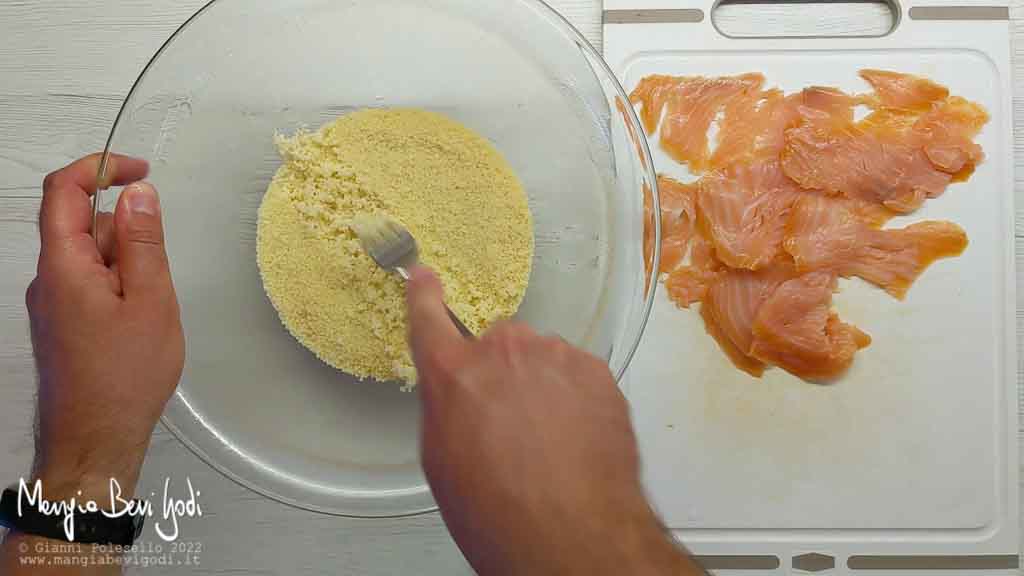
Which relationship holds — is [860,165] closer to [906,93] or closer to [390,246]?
[906,93]

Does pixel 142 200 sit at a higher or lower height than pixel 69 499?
higher

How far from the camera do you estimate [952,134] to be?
1.23 metres

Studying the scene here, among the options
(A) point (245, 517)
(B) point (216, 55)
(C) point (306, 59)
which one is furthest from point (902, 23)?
(A) point (245, 517)

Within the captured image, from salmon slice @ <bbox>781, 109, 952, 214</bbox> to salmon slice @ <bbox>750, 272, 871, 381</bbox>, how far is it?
144 mm

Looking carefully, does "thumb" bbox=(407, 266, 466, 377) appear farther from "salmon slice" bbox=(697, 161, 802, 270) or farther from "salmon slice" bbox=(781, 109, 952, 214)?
"salmon slice" bbox=(781, 109, 952, 214)

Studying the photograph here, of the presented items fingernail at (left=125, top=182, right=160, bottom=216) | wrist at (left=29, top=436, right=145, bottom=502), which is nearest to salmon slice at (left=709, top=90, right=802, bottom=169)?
fingernail at (left=125, top=182, right=160, bottom=216)

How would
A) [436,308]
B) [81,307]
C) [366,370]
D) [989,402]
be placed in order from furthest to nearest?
1. [989,402]
2. [366,370]
3. [81,307]
4. [436,308]

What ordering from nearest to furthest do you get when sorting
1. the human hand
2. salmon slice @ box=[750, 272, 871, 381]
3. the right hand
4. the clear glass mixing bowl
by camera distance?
the right hand, the human hand, the clear glass mixing bowl, salmon slice @ box=[750, 272, 871, 381]

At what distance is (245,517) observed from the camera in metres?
1.23

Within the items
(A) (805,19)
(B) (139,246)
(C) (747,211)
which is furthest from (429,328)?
(A) (805,19)

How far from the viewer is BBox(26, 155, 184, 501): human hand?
96 cm

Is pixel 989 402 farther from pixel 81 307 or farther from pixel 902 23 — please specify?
pixel 81 307

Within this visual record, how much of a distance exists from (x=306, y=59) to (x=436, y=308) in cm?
51

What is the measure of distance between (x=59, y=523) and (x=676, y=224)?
0.92 metres
